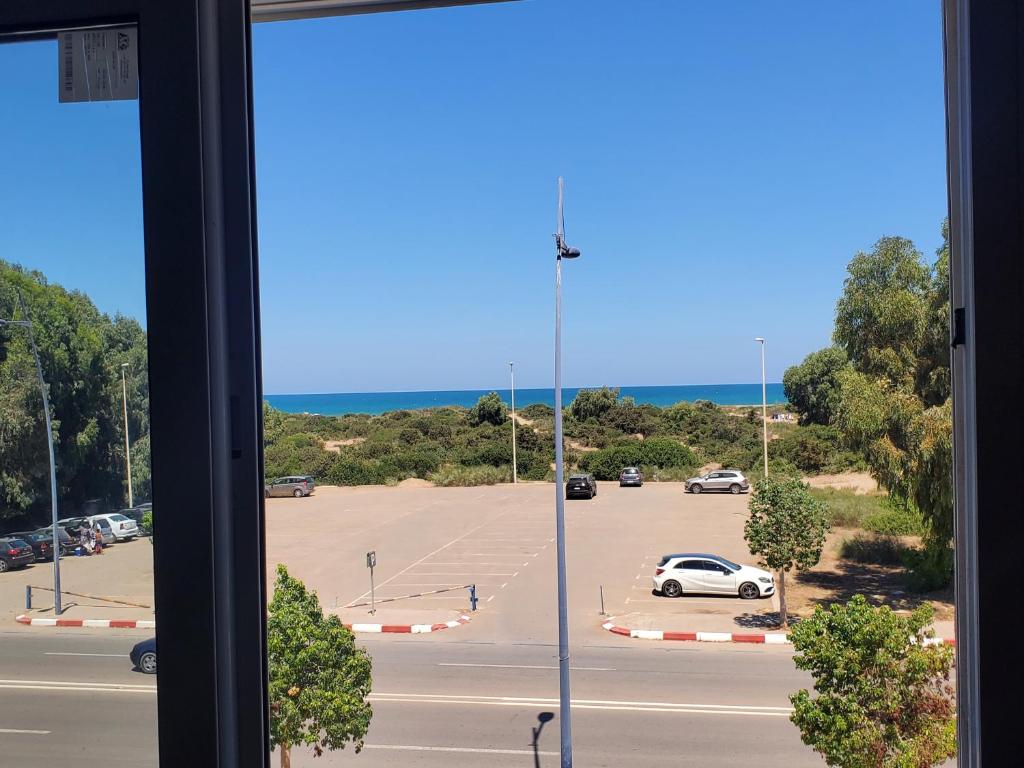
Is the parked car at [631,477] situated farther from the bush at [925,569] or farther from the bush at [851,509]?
the bush at [925,569]

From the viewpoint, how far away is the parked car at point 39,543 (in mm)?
439

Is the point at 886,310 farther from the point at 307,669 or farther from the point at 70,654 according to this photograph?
the point at 70,654

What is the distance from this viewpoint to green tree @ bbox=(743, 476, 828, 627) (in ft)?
9.12

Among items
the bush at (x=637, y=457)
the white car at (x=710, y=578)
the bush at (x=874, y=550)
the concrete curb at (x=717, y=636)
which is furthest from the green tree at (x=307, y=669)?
the bush at (x=637, y=457)

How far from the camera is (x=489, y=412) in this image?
1038 cm

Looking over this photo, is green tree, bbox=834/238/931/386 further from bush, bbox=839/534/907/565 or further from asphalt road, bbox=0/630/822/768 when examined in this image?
bush, bbox=839/534/907/565

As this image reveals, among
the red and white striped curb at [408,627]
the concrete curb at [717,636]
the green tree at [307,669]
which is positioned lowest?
the red and white striped curb at [408,627]

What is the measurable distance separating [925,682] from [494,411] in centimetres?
910

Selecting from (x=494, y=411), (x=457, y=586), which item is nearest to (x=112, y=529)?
(x=457, y=586)

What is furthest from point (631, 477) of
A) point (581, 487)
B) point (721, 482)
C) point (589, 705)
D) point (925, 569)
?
point (589, 705)

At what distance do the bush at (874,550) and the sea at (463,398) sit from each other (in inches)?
169

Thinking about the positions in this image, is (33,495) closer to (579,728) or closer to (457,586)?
(579,728)

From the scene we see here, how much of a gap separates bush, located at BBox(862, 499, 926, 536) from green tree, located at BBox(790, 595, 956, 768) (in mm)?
2674

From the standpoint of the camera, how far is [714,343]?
666 cm
